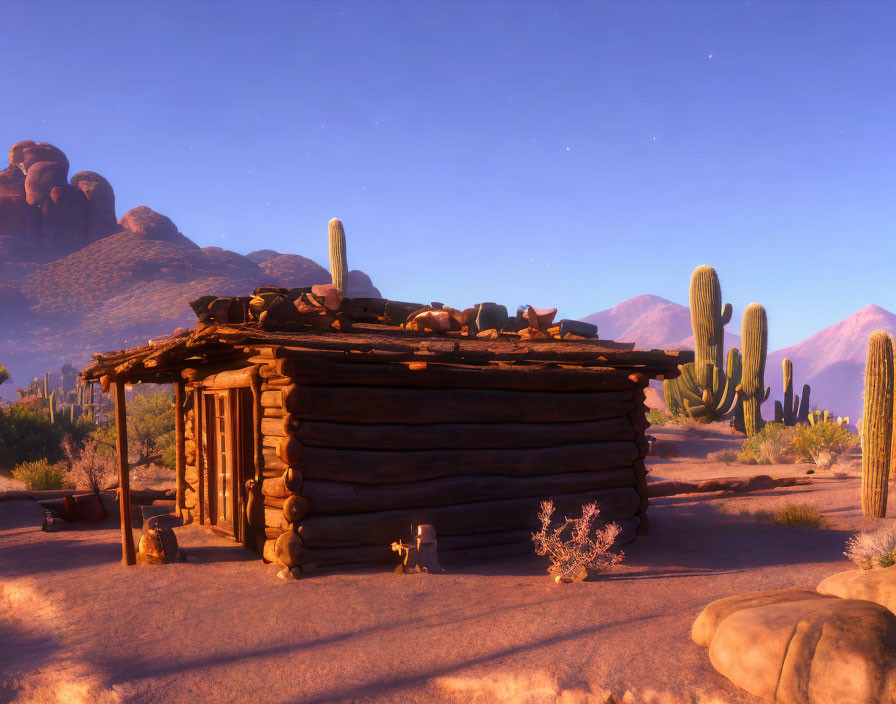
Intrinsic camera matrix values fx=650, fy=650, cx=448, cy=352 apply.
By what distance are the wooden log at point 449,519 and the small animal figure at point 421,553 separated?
1.08 feet

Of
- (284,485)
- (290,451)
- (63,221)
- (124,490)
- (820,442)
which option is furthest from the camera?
(63,221)

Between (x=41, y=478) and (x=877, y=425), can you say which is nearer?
(x=877, y=425)

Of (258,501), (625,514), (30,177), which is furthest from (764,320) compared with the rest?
(30,177)

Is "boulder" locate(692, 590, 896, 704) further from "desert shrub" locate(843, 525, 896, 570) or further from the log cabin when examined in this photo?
the log cabin

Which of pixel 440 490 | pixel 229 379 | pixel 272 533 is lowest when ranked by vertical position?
pixel 272 533

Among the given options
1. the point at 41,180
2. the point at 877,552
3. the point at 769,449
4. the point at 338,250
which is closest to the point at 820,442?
the point at 769,449

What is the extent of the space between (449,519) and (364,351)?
2.19 m

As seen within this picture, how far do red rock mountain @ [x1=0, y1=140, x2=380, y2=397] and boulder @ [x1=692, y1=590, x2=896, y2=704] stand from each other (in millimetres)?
61223

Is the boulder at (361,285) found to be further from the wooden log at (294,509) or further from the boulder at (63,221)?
the wooden log at (294,509)

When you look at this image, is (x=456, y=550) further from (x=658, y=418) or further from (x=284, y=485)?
(x=658, y=418)

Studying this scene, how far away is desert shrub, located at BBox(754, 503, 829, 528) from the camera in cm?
955

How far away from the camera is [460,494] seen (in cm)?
752

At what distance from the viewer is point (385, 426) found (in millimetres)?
7223

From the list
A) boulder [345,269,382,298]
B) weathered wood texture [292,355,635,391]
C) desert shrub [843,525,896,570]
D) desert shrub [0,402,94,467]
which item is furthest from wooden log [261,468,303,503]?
boulder [345,269,382,298]
